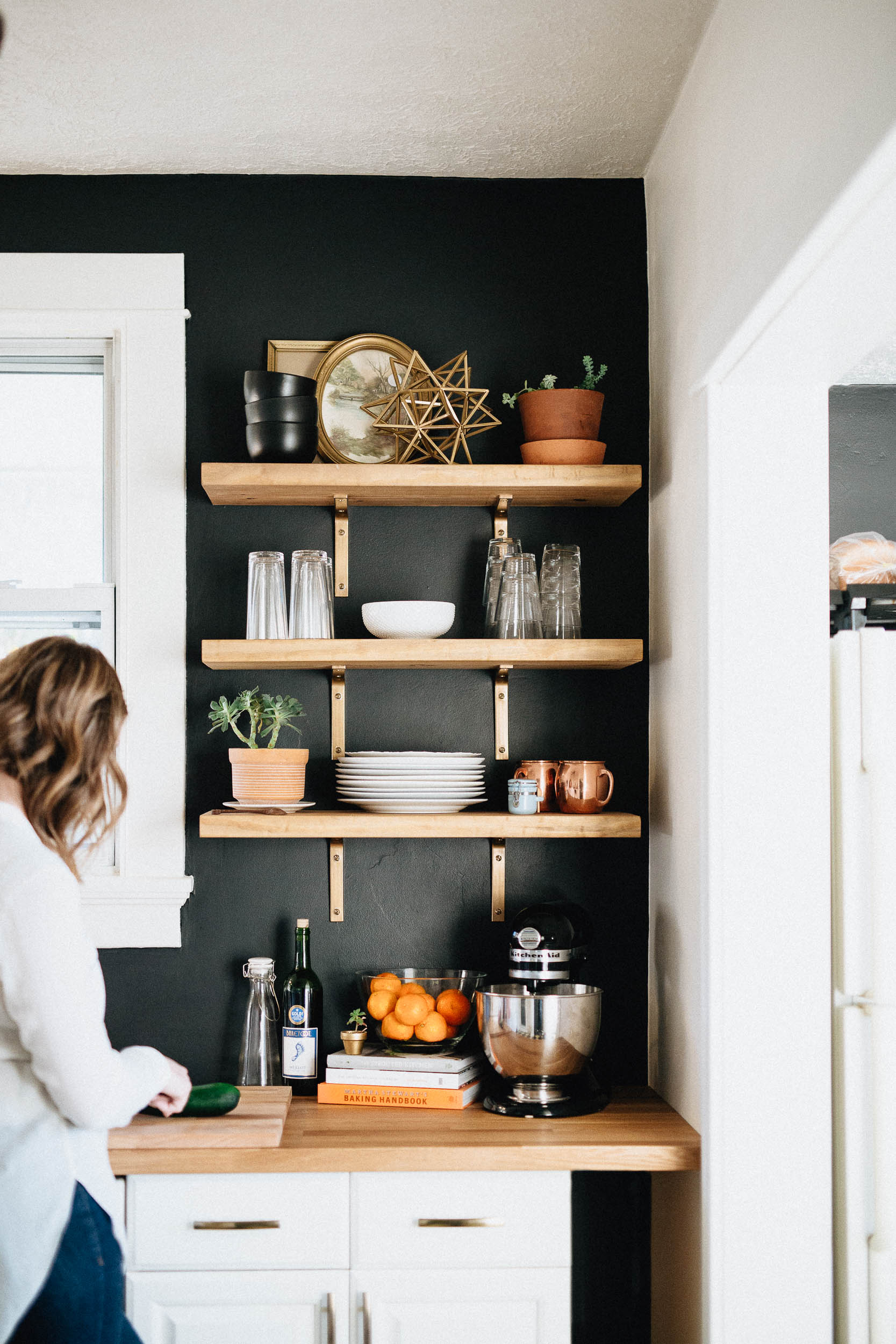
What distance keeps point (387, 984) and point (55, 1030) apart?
3.00 ft

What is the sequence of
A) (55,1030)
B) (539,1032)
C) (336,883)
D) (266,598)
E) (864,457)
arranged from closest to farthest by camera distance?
1. (55,1030)
2. (539,1032)
3. (266,598)
4. (336,883)
5. (864,457)

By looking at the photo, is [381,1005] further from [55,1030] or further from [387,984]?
[55,1030]

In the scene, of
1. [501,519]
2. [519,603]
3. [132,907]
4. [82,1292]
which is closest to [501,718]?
[519,603]

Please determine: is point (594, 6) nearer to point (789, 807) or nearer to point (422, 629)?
point (422, 629)

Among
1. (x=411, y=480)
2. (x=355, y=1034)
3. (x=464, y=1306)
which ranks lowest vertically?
(x=464, y=1306)

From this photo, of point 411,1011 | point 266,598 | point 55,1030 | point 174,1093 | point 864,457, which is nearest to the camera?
point 55,1030

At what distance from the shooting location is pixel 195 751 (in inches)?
94.0

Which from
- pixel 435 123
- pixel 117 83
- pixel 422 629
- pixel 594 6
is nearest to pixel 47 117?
pixel 117 83

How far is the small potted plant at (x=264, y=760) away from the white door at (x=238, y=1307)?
0.85 meters

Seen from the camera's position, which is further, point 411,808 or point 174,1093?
point 411,808

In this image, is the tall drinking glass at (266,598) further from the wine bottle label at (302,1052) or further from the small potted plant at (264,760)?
the wine bottle label at (302,1052)

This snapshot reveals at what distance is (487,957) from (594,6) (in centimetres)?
183

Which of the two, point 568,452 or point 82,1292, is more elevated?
point 568,452

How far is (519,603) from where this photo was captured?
2.24m
